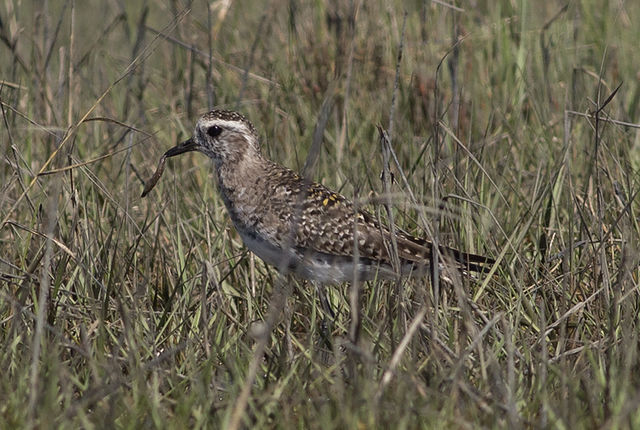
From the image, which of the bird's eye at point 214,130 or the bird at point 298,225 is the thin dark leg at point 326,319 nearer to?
the bird at point 298,225

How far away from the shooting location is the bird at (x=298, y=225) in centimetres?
560

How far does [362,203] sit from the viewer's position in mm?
4277

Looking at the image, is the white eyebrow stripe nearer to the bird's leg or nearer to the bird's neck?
the bird's neck

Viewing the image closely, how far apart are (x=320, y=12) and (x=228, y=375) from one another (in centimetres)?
433

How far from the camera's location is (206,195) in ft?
21.5

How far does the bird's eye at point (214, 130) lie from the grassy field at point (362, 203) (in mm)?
492

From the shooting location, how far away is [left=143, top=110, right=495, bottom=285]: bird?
18.4 feet

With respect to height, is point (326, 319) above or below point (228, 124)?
below

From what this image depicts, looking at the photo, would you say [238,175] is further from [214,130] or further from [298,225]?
[298,225]

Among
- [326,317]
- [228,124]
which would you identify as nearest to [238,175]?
[228,124]

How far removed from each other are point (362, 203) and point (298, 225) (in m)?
1.45

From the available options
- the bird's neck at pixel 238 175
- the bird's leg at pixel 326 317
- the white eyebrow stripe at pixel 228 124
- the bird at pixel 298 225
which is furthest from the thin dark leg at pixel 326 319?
the white eyebrow stripe at pixel 228 124

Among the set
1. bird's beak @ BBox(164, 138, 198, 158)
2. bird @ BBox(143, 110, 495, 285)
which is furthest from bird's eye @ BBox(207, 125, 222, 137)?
bird's beak @ BBox(164, 138, 198, 158)

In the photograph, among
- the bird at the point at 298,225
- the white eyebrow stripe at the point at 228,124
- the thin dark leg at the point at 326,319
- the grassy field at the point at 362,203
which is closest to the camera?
the grassy field at the point at 362,203
